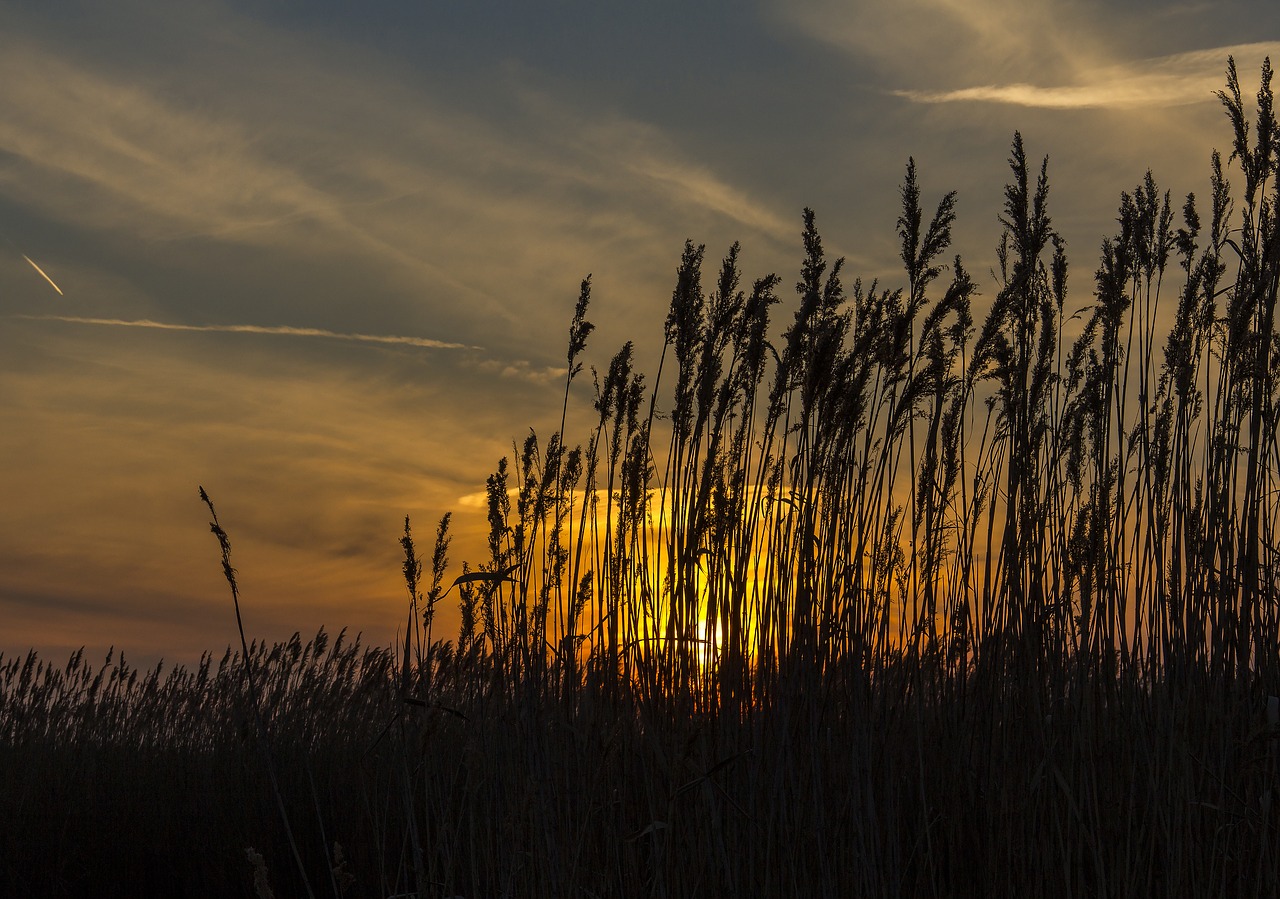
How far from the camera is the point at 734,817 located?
2787 mm

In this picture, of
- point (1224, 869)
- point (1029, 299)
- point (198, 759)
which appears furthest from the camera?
point (198, 759)

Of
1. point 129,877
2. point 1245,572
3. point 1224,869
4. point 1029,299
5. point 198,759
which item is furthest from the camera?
point 198,759

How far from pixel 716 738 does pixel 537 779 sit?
506mm

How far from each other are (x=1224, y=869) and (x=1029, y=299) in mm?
1495

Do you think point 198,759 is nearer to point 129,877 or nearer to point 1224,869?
point 129,877

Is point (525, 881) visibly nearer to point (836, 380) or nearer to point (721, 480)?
point (721, 480)

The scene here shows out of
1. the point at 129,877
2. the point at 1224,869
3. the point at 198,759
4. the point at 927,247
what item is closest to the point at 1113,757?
the point at 1224,869

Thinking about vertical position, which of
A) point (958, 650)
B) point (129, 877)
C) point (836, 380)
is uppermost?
point (836, 380)

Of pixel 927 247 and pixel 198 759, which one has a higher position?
pixel 927 247

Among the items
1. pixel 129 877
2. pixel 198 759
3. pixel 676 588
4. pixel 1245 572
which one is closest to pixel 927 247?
pixel 676 588

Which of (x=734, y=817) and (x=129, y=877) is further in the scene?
(x=129, y=877)

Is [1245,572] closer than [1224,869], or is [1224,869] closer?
[1224,869]

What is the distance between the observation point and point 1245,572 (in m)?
3.17

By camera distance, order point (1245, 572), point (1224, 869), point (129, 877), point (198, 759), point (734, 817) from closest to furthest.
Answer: point (1224, 869) → point (734, 817) → point (1245, 572) → point (129, 877) → point (198, 759)
